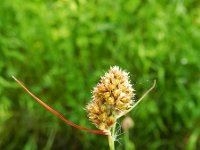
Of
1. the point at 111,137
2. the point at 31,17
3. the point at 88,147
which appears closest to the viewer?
the point at 111,137

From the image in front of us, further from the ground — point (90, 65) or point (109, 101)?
point (90, 65)

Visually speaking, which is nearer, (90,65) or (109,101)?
(109,101)

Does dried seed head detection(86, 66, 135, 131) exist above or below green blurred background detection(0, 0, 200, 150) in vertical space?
below

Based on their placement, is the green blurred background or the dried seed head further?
the green blurred background

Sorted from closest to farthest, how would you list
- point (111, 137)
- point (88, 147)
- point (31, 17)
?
1. point (111, 137)
2. point (88, 147)
3. point (31, 17)

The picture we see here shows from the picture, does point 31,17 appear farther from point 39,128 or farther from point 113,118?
point 113,118

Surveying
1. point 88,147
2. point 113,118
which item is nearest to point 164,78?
point 88,147
